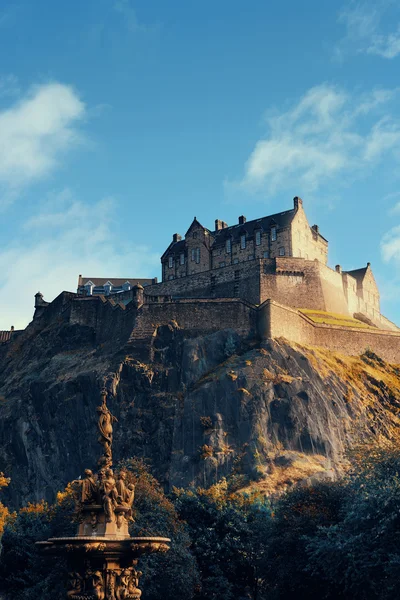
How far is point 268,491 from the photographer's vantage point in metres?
57.0

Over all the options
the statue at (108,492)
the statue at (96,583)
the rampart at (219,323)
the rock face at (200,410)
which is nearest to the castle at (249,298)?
the rampart at (219,323)

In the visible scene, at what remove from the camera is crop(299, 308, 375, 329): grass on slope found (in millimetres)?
79875

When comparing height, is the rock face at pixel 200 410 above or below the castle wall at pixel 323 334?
below

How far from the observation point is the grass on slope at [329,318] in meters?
79.9

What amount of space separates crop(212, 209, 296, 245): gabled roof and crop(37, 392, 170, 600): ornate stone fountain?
71.4 metres

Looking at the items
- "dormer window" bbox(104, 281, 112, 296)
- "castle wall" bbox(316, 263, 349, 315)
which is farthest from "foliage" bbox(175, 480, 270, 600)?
"dormer window" bbox(104, 281, 112, 296)

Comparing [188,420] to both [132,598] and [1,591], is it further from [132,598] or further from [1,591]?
[132,598]

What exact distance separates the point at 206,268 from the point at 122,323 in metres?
19.8

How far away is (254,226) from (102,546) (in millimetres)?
75178

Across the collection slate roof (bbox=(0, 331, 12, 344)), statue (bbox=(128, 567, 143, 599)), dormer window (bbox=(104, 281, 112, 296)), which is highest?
dormer window (bbox=(104, 281, 112, 296))

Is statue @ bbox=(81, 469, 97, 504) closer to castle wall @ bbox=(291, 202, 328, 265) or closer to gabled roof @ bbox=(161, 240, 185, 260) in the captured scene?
castle wall @ bbox=(291, 202, 328, 265)

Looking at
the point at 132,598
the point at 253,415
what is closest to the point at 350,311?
the point at 253,415

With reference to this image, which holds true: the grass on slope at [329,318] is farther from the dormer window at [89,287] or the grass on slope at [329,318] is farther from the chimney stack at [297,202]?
the dormer window at [89,287]

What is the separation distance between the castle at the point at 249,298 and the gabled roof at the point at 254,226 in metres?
0.16
